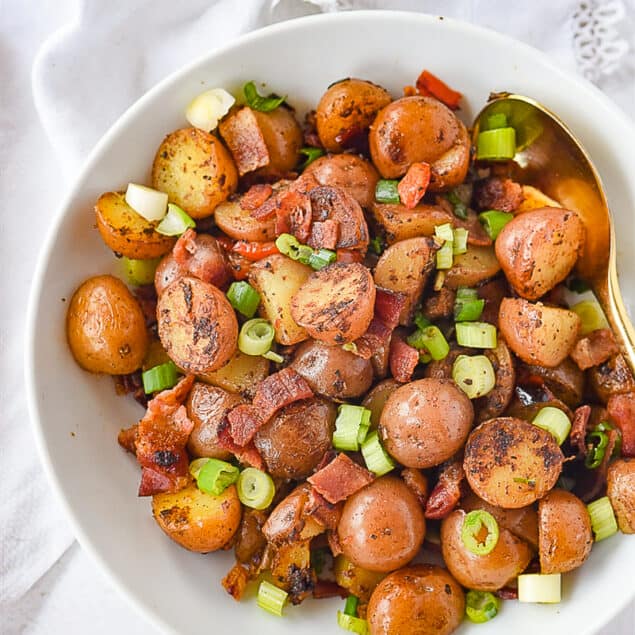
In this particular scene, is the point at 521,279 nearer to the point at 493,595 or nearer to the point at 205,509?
the point at 493,595

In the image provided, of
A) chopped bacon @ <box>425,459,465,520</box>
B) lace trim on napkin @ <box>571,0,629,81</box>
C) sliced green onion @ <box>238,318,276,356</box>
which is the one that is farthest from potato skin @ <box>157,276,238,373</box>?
lace trim on napkin @ <box>571,0,629,81</box>

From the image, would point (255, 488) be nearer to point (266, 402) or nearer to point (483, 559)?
point (266, 402)

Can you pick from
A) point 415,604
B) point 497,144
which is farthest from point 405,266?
point 415,604

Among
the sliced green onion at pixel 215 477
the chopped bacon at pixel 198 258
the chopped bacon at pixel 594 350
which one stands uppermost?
the chopped bacon at pixel 198 258

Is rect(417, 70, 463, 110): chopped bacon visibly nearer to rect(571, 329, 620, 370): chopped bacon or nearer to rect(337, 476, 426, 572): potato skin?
rect(571, 329, 620, 370): chopped bacon

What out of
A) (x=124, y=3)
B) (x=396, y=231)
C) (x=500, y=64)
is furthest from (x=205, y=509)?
(x=124, y=3)

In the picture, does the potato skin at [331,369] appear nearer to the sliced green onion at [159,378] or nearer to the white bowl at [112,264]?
the sliced green onion at [159,378]

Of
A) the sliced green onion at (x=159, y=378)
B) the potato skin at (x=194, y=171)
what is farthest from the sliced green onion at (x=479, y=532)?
the potato skin at (x=194, y=171)
